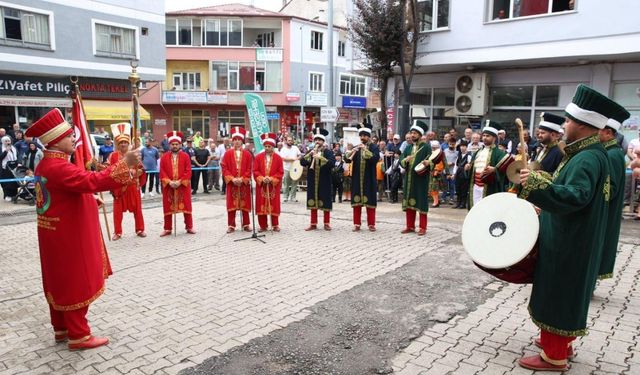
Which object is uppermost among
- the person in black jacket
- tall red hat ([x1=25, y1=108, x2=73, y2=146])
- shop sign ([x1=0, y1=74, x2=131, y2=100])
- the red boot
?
shop sign ([x1=0, y1=74, x2=131, y2=100])

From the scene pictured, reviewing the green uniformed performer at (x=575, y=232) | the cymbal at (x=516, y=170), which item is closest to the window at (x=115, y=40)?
the cymbal at (x=516, y=170)

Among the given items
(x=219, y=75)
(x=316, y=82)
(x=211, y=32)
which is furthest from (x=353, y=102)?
(x=211, y=32)

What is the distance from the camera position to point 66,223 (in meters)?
4.17

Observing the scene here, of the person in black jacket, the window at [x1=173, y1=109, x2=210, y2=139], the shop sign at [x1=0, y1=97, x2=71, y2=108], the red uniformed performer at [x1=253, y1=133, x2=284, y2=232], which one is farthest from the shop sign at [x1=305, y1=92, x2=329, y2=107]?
the red uniformed performer at [x1=253, y1=133, x2=284, y2=232]

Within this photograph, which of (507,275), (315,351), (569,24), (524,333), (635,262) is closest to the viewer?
(507,275)

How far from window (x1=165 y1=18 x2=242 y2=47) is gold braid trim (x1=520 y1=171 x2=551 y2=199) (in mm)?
34837

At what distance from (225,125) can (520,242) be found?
34.9 m

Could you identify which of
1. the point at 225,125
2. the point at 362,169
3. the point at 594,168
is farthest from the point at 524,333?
the point at 225,125

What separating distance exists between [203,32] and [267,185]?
29.4 meters

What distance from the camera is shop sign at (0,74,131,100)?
21231mm

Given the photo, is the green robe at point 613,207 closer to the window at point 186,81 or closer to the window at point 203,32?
the window at point 203,32

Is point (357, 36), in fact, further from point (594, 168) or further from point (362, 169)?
point (594, 168)

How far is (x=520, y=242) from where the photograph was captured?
12.0 ft

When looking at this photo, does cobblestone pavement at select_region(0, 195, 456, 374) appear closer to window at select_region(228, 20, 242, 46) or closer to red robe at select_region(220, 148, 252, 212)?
red robe at select_region(220, 148, 252, 212)
